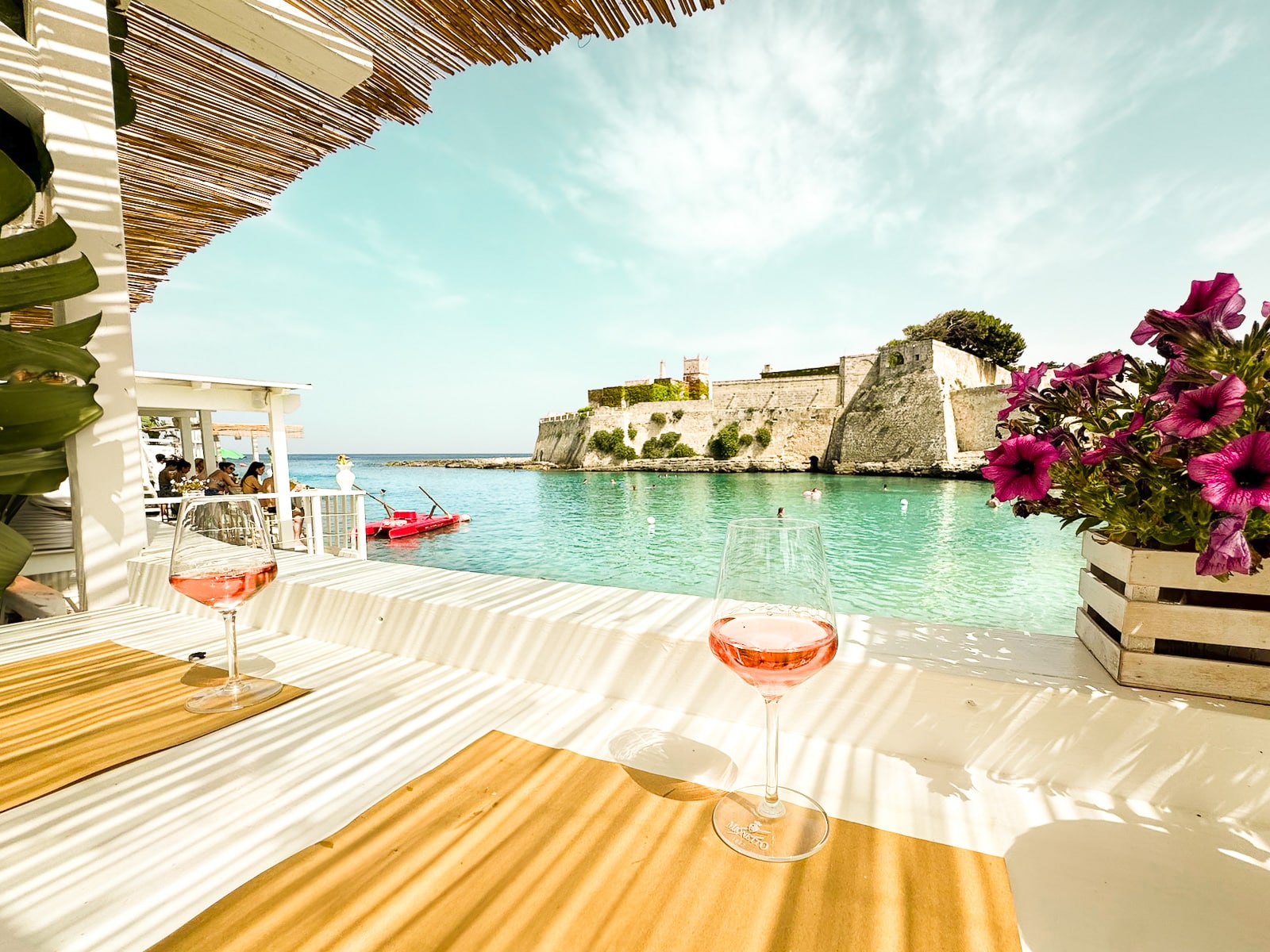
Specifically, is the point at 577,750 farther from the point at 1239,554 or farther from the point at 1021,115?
the point at 1021,115

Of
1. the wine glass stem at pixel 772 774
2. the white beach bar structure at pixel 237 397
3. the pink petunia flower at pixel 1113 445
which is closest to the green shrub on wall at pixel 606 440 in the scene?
the white beach bar structure at pixel 237 397

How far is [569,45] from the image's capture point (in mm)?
2172

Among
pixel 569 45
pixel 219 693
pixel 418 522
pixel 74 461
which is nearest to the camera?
pixel 219 693

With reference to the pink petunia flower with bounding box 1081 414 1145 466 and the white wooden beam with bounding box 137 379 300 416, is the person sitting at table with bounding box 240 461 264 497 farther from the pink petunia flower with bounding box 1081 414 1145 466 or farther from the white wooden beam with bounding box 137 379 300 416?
the pink petunia flower with bounding box 1081 414 1145 466

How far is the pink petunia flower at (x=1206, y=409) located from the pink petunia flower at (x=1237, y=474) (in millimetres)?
25

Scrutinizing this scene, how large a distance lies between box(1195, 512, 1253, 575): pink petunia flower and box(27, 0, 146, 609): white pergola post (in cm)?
252

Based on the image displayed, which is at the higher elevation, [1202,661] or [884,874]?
[1202,661]

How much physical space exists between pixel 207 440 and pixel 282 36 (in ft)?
37.4

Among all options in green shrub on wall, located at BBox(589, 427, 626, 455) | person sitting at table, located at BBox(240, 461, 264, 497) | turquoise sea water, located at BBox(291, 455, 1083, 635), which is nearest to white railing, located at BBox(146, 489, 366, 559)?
person sitting at table, located at BBox(240, 461, 264, 497)

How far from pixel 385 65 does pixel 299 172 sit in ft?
3.47

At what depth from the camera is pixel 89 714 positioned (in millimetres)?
797

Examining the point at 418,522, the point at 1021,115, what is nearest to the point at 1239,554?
the point at 1021,115

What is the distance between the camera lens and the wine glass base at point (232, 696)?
0.83 m

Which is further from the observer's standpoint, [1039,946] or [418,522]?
[418,522]
